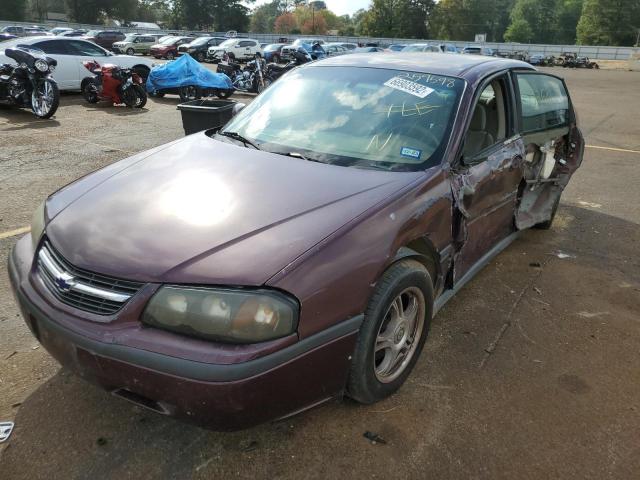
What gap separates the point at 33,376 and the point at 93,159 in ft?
17.0

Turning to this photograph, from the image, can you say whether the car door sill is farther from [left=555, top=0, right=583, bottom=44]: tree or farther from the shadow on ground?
[left=555, top=0, right=583, bottom=44]: tree

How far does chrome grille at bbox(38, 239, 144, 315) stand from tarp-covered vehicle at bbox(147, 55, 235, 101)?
12.3 meters

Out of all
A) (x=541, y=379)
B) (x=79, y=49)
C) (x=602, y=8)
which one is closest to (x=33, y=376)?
(x=541, y=379)

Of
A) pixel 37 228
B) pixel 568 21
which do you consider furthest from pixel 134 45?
pixel 568 21

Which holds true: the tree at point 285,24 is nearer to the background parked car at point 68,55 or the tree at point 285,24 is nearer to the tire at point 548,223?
the background parked car at point 68,55

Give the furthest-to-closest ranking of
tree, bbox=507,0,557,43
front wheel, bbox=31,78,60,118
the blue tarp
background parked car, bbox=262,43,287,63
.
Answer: tree, bbox=507,0,557,43
background parked car, bbox=262,43,287,63
the blue tarp
front wheel, bbox=31,78,60,118

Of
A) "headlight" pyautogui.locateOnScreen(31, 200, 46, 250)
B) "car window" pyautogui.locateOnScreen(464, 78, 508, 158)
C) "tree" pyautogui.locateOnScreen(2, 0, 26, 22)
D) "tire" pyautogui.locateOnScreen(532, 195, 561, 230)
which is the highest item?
"tree" pyautogui.locateOnScreen(2, 0, 26, 22)

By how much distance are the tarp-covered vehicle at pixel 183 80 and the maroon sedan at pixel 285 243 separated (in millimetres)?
10799

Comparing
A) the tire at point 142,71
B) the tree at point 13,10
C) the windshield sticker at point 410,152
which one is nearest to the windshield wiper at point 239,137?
the windshield sticker at point 410,152

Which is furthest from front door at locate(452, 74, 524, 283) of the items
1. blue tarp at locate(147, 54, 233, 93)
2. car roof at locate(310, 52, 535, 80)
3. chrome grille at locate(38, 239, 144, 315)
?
blue tarp at locate(147, 54, 233, 93)

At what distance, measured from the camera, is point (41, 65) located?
988cm

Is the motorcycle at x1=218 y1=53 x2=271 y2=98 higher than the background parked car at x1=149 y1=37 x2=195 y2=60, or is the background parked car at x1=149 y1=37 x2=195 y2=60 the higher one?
the background parked car at x1=149 y1=37 x2=195 y2=60

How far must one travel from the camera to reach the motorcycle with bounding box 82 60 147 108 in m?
11.7

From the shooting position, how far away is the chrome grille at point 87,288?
1.97 metres
